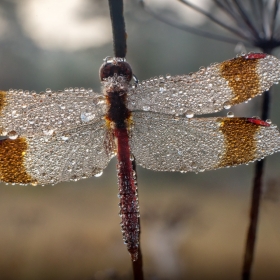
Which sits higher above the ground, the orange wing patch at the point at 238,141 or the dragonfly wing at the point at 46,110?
the dragonfly wing at the point at 46,110

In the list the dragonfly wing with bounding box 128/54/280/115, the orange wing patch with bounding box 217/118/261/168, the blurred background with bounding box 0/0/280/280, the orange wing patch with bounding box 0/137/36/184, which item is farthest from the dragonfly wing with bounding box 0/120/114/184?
the blurred background with bounding box 0/0/280/280

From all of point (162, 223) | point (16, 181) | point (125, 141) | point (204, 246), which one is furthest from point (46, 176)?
point (204, 246)

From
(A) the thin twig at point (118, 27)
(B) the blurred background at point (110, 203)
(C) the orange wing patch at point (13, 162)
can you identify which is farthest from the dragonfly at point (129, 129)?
(B) the blurred background at point (110, 203)

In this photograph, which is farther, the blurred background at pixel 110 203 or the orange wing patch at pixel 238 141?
the blurred background at pixel 110 203

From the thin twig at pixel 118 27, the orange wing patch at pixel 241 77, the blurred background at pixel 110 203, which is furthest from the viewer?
the blurred background at pixel 110 203

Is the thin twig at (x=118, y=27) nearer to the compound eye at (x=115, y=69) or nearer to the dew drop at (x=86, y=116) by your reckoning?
the compound eye at (x=115, y=69)

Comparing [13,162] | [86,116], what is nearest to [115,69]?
[86,116]
